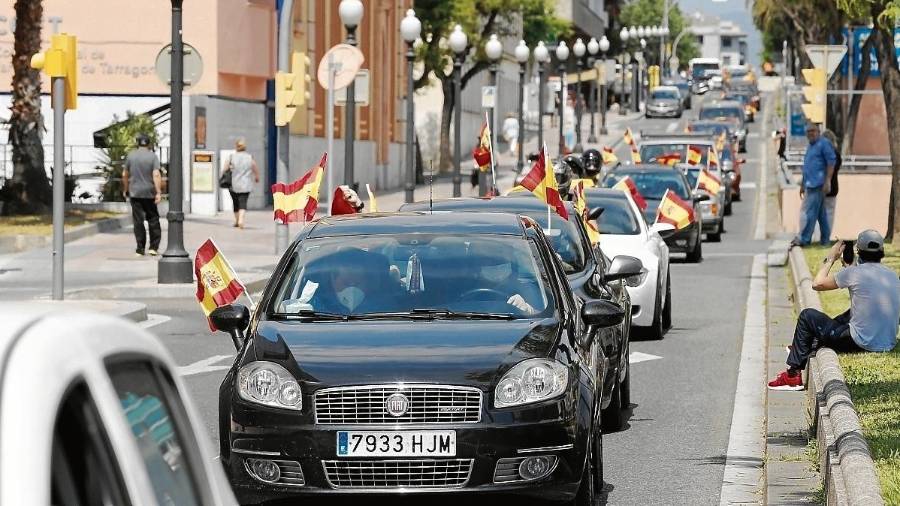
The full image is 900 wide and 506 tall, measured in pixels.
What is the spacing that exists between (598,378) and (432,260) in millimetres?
1422

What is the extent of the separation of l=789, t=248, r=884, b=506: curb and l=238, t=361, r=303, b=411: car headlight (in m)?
2.22

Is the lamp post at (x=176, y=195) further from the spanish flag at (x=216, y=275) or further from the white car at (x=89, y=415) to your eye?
the white car at (x=89, y=415)

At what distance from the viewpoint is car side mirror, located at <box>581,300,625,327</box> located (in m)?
9.45

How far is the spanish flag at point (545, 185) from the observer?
13.8m

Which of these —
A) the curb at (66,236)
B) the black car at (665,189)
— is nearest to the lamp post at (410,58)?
the black car at (665,189)

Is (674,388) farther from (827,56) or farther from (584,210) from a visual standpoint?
(827,56)

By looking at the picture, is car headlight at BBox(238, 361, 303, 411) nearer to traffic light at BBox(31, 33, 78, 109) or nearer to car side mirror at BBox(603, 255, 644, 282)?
car side mirror at BBox(603, 255, 644, 282)

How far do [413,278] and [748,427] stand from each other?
3622 millimetres

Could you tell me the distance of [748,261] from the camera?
30828 millimetres

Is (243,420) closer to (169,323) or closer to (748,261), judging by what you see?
(169,323)

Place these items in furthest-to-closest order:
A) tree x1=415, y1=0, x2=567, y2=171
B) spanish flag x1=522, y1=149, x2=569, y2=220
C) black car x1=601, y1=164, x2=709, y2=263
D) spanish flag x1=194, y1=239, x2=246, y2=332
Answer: tree x1=415, y1=0, x2=567, y2=171
black car x1=601, y1=164, x2=709, y2=263
spanish flag x1=522, y1=149, x2=569, y2=220
spanish flag x1=194, y1=239, x2=246, y2=332

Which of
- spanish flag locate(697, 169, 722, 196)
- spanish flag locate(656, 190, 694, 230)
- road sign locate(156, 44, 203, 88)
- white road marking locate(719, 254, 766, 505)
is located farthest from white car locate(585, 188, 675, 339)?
spanish flag locate(697, 169, 722, 196)

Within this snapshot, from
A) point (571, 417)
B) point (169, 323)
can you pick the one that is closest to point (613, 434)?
point (571, 417)

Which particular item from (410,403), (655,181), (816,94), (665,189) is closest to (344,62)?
(665,189)
